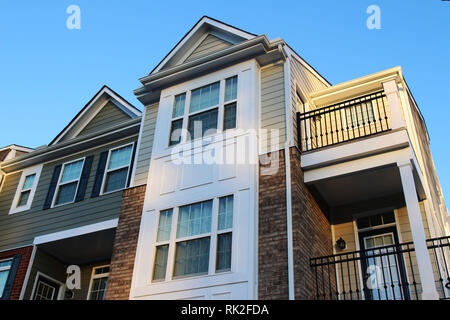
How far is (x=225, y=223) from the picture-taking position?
32.7 ft

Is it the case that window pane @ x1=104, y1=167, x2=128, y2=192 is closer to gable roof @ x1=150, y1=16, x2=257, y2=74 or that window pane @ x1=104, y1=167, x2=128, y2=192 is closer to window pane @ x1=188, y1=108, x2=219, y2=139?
window pane @ x1=188, y1=108, x2=219, y2=139

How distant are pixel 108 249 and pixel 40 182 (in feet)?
11.6

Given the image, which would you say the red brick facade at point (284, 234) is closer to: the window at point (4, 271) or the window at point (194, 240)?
the window at point (194, 240)

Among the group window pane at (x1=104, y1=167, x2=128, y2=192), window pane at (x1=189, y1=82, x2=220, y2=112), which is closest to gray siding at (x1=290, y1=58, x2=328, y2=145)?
window pane at (x1=189, y1=82, x2=220, y2=112)

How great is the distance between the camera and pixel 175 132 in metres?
12.1

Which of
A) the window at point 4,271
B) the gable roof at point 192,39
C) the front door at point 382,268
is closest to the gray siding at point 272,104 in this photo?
the gable roof at point 192,39

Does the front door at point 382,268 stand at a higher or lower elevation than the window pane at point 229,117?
Answer: lower

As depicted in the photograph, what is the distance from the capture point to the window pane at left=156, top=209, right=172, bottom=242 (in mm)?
10594

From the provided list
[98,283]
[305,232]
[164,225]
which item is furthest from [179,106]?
[98,283]

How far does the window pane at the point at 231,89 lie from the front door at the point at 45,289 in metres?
7.28

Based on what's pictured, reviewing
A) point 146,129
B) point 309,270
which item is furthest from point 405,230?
point 146,129

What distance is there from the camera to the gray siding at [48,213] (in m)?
13.1

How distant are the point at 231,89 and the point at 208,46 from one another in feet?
6.67
